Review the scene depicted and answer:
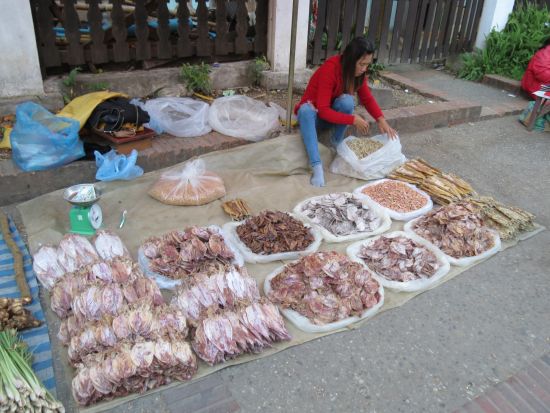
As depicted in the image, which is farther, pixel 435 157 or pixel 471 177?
pixel 435 157

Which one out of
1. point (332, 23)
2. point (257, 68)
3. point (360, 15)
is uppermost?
point (360, 15)

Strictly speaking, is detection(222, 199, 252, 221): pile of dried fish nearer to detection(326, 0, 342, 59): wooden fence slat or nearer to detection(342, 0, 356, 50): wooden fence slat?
detection(326, 0, 342, 59): wooden fence slat

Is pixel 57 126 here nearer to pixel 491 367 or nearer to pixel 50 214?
pixel 50 214

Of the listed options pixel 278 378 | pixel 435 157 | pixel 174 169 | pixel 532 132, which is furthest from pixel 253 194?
pixel 532 132

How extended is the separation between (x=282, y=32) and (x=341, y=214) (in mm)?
3052

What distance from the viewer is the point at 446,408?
2.26 m

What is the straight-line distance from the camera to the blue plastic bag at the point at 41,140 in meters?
3.62

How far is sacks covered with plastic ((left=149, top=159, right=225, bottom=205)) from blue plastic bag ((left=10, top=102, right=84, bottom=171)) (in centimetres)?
76

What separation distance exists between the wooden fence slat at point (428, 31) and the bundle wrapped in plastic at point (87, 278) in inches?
271

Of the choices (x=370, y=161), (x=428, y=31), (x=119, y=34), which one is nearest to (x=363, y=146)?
(x=370, y=161)

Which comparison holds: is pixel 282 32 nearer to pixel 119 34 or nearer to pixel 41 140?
pixel 119 34

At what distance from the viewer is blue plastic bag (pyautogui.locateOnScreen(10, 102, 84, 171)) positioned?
3623mm

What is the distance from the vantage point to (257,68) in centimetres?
574

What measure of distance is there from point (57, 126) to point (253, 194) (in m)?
1.71
